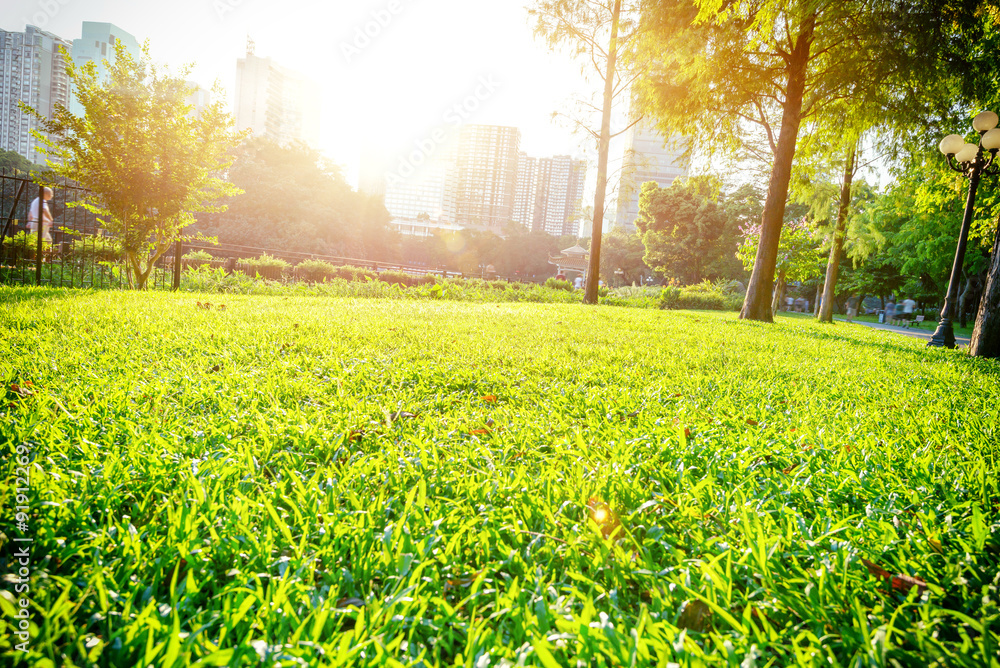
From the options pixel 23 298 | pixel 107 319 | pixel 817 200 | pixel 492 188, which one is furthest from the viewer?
pixel 492 188

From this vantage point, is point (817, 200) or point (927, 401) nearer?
point (927, 401)

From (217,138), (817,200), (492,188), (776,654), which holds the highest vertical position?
(492,188)

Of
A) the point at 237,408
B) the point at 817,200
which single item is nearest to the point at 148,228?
the point at 237,408

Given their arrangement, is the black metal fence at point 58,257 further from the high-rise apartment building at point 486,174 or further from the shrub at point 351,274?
the high-rise apartment building at point 486,174

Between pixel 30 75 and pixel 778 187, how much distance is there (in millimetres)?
15837

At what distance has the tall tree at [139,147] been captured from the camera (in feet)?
27.2

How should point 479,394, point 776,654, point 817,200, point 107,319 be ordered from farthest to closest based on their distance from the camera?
point 817,200, point 107,319, point 479,394, point 776,654

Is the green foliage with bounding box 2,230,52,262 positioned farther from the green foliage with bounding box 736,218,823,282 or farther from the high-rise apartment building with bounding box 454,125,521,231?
the high-rise apartment building with bounding box 454,125,521,231

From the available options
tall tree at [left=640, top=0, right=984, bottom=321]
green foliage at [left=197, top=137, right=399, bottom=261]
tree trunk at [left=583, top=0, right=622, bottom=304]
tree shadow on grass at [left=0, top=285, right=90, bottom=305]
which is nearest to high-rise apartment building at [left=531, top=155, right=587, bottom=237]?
green foliage at [left=197, top=137, right=399, bottom=261]

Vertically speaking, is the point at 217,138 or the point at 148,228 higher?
the point at 217,138

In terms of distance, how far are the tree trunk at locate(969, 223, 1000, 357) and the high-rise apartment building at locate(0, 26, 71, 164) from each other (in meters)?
15.4

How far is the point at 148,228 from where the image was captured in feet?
29.9

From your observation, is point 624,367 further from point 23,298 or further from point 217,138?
point 217,138

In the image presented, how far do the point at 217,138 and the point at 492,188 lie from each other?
2556 inches
